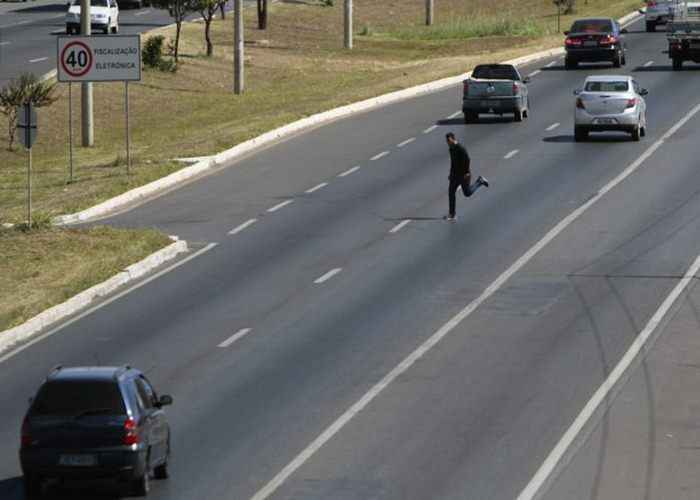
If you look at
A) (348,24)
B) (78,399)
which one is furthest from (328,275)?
(348,24)

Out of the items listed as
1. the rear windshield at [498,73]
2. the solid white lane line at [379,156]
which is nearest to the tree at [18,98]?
the solid white lane line at [379,156]

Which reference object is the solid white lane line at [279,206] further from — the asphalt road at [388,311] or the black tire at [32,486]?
the black tire at [32,486]

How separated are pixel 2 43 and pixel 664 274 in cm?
4911

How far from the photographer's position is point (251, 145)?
50062mm

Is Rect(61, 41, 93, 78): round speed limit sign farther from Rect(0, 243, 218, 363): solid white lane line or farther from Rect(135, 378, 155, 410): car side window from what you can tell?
Rect(135, 378, 155, 410): car side window

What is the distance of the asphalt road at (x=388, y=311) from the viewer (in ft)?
70.1

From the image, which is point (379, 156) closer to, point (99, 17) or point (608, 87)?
point (608, 87)

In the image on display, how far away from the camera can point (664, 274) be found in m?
32.9

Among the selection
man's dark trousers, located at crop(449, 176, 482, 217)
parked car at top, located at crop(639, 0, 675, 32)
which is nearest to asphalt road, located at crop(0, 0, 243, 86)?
parked car at top, located at crop(639, 0, 675, 32)

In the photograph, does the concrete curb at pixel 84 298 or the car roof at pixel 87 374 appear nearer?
the car roof at pixel 87 374

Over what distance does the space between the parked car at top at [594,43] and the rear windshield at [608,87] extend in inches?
710

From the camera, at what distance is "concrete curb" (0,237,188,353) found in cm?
2873

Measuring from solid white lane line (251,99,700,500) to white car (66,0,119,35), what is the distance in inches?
1454

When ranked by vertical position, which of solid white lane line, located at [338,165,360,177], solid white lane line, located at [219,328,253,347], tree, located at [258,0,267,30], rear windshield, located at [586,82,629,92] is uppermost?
tree, located at [258,0,267,30]
